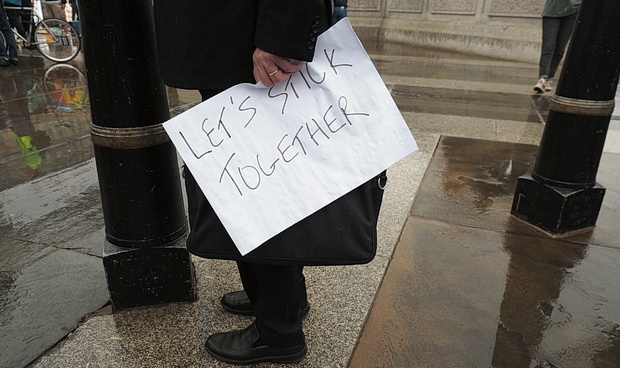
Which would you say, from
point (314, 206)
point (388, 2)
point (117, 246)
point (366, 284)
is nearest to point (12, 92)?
point (117, 246)

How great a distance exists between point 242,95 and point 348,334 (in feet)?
4.00

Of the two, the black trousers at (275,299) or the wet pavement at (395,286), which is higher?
the black trousers at (275,299)

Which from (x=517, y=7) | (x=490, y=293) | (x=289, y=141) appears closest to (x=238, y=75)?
(x=289, y=141)

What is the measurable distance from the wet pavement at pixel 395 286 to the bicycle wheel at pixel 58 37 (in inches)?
272

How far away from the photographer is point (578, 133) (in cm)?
297

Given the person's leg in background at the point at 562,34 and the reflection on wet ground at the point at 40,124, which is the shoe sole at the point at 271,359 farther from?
the person's leg in background at the point at 562,34

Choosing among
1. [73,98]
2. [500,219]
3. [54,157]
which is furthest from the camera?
[73,98]

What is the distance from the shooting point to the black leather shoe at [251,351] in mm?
1896

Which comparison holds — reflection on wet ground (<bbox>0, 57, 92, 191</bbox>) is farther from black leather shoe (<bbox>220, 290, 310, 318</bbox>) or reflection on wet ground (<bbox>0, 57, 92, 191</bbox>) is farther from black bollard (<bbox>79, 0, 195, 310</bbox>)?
black leather shoe (<bbox>220, 290, 310, 318</bbox>)

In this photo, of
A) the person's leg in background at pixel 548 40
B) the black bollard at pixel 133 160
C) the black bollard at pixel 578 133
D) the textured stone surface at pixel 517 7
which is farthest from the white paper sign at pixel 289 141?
the textured stone surface at pixel 517 7

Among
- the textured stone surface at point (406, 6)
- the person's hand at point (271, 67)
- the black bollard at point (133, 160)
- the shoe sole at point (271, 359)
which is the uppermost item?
the person's hand at point (271, 67)

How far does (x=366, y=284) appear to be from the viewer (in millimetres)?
2477

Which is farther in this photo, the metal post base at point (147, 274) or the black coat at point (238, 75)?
the metal post base at point (147, 274)

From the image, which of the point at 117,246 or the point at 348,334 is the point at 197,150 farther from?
the point at 348,334
